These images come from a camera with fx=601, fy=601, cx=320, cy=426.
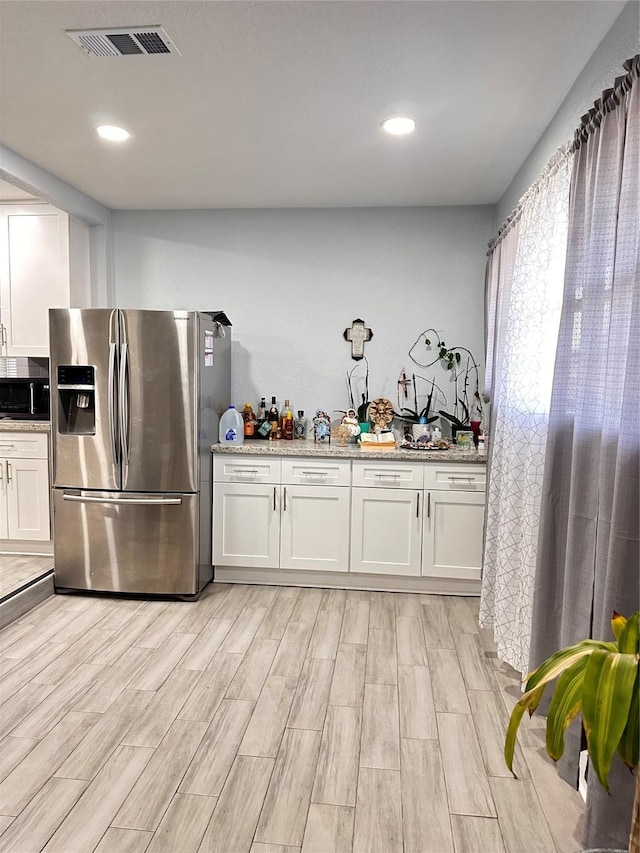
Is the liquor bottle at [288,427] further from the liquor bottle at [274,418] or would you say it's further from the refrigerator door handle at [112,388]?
the refrigerator door handle at [112,388]

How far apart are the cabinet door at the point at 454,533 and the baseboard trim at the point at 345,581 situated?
3.9 inches

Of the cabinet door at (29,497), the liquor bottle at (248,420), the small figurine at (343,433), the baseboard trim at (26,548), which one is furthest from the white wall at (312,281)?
the baseboard trim at (26,548)

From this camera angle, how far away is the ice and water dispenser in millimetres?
3590

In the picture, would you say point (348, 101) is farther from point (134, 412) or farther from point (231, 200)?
point (134, 412)

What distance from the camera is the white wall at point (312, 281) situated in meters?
4.26

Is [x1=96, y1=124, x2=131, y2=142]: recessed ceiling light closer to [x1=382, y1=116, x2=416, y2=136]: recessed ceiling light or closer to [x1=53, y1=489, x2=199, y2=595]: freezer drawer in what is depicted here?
[x1=382, y1=116, x2=416, y2=136]: recessed ceiling light

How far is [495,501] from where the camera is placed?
3107 mm

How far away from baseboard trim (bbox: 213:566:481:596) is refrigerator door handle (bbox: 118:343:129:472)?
994 mm

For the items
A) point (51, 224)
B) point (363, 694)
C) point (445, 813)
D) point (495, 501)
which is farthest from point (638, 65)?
point (51, 224)

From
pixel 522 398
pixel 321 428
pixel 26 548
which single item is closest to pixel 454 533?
pixel 321 428

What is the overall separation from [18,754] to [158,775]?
526 millimetres

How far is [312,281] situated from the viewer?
437 centimetres

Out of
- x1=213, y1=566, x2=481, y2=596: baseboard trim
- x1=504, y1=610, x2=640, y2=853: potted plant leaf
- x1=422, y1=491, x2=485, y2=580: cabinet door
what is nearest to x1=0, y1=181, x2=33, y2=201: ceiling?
x1=213, y1=566, x2=481, y2=596: baseboard trim

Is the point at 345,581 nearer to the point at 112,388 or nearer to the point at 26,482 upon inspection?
the point at 112,388
